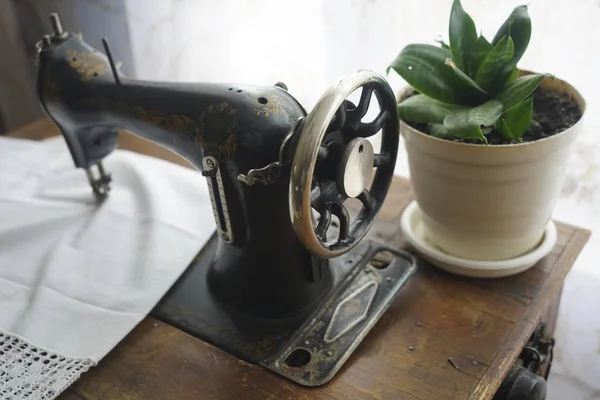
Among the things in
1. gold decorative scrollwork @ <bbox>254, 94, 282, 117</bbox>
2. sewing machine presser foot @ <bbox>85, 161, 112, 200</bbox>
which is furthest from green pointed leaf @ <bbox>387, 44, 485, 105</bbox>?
sewing machine presser foot @ <bbox>85, 161, 112, 200</bbox>

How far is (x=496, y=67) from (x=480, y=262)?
245 millimetres

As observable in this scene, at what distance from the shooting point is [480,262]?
832mm

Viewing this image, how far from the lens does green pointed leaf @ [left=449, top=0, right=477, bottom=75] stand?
2.52 feet

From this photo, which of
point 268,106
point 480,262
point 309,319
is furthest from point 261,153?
point 480,262

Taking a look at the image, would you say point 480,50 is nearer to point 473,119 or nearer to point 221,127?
point 473,119

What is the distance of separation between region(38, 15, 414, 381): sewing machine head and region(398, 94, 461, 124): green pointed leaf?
5 cm

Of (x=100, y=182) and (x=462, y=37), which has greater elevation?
(x=462, y=37)

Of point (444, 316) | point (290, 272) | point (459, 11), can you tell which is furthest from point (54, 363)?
point (459, 11)

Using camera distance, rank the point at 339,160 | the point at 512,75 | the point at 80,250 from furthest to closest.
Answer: the point at 80,250, the point at 512,75, the point at 339,160

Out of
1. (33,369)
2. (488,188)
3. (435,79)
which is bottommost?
(33,369)

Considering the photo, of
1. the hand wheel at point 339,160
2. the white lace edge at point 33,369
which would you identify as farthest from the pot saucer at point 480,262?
the white lace edge at point 33,369

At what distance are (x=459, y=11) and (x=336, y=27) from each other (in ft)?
1.08

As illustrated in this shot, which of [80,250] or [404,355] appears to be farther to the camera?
[80,250]

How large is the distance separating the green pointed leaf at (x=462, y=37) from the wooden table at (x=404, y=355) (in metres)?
0.28
